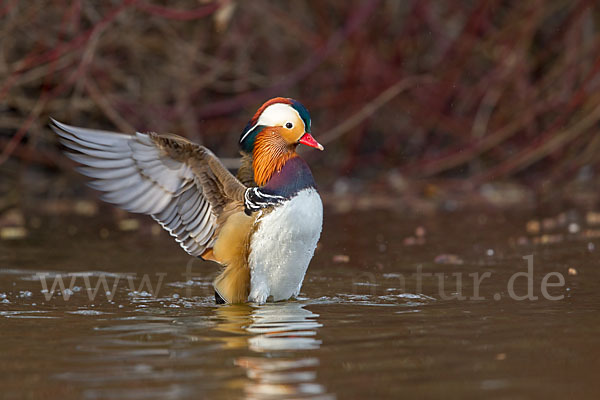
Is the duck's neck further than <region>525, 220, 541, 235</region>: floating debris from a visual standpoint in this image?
No

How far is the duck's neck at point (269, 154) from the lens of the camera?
5.17 m

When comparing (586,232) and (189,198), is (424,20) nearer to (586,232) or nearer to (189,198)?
(586,232)

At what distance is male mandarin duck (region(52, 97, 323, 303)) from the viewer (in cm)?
493

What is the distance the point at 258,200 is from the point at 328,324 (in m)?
1.01

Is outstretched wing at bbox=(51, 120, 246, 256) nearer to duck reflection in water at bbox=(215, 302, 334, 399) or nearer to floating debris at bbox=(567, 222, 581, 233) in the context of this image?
duck reflection in water at bbox=(215, 302, 334, 399)

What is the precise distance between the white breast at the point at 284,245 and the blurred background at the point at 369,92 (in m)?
4.55

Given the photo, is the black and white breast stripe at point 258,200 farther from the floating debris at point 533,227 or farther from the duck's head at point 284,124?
the floating debris at point 533,227

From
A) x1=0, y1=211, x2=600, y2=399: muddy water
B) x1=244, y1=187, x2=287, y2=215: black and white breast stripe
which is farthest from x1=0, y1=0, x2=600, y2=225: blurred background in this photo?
x1=244, y1=187, x2=287, y2=215: black and white breast stripe

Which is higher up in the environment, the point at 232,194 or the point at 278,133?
the point at 278,133

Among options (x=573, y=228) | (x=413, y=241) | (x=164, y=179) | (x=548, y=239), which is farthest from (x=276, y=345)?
(x=573, y=228)

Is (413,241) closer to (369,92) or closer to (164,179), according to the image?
(164,179)

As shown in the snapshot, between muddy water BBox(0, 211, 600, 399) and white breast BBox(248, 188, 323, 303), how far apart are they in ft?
0.45

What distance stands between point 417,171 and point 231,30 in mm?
2813

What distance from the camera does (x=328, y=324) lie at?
4.22 meters
